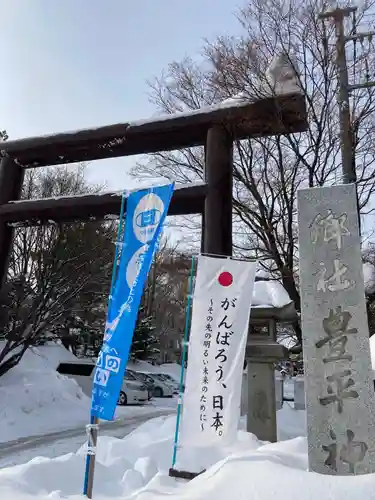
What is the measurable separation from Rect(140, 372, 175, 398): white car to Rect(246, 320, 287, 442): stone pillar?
1873cm

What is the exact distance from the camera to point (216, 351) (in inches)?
224

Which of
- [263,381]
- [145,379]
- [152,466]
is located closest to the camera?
[152,466]

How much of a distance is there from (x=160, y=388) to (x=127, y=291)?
23413mm

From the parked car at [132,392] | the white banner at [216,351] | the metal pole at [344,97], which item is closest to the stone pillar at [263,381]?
the white banner at [216,351]

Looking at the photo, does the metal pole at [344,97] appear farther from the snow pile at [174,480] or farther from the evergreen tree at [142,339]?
the evergreen tree at [142,339]

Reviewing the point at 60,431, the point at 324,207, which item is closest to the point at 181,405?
the point at 324,207

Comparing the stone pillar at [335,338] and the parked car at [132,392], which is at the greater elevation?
the stone pillar at [335,338]

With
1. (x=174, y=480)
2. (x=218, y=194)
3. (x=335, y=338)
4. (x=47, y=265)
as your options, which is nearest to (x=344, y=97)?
(x=218, y=194)

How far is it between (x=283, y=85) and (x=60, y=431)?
11260 mm

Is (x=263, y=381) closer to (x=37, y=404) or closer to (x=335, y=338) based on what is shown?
(x=335, y=338)

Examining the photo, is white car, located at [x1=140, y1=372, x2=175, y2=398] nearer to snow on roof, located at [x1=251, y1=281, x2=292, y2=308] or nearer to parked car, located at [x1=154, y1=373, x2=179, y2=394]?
parked car, located at [x1=154, y1=373, x2=179, y2=394]

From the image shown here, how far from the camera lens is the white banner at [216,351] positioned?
5473 millimetres

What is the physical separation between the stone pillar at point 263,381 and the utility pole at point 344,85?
9.89 feet

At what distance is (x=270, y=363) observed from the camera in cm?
818
